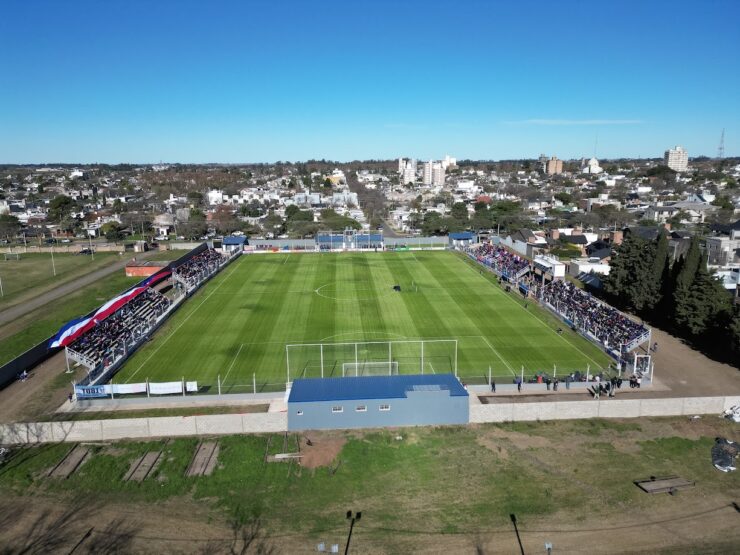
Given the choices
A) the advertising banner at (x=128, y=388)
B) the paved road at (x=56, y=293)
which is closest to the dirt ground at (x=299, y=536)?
the advertising banner at (x=128, y=388)

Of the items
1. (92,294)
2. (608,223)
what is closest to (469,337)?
(92,294)

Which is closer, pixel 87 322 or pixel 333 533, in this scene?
pixel 333 533

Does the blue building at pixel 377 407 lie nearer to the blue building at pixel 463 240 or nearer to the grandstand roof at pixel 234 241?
the grandstand roof at pixel 234 241

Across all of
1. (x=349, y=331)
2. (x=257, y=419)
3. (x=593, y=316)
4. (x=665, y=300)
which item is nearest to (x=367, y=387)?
(x=257, y=419)

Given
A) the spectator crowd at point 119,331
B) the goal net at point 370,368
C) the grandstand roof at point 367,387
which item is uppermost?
the grandstand roof at point 367,387

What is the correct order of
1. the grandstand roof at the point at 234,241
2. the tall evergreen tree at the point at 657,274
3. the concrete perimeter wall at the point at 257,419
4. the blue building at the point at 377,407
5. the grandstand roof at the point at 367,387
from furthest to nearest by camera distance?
the grandstand roof at the point at 234,241 < the tall evergreen tree at the point at 657,274 < the grandstand roof at the point at 367,387 < the blue building at the point at 377,407 < the concrete perimeter wall at the point at 257,419

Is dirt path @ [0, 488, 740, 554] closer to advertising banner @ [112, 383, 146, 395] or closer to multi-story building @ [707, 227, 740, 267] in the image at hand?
advertising banner @ [112, 383, 146, 395]

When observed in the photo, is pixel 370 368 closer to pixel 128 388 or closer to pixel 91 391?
pixel 128 388

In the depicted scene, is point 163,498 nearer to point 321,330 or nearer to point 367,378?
point 367,378
